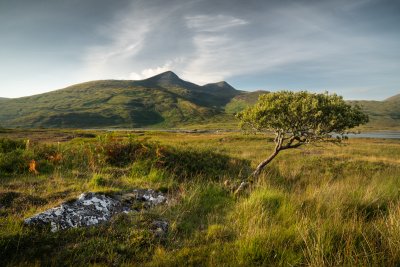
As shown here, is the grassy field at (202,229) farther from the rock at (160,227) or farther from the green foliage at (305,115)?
the green foliage at (305,115)

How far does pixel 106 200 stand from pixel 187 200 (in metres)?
2.28

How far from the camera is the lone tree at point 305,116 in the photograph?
13.3 metres

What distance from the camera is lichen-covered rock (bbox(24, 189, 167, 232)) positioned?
5345 millimetres

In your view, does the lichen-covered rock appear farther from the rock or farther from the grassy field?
the rock

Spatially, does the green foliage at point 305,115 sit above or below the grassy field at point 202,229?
above

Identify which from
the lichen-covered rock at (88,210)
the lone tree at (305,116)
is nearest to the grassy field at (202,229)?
the lichen-covered rock at (88,210)

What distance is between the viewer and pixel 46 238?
4.79m

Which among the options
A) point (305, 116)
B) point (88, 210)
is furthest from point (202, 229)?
point (305, 116)

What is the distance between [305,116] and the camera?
1355cm

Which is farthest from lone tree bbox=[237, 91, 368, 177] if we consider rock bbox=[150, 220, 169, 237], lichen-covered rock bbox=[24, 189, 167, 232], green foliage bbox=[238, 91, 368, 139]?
rock bbox=[150, 220, 169, 237]

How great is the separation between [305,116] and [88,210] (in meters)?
11.3

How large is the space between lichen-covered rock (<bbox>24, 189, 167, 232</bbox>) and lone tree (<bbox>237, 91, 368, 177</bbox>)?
8099mm

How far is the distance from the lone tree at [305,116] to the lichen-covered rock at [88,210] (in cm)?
810

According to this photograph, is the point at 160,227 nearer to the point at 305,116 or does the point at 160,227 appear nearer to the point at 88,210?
the point at 88,210
